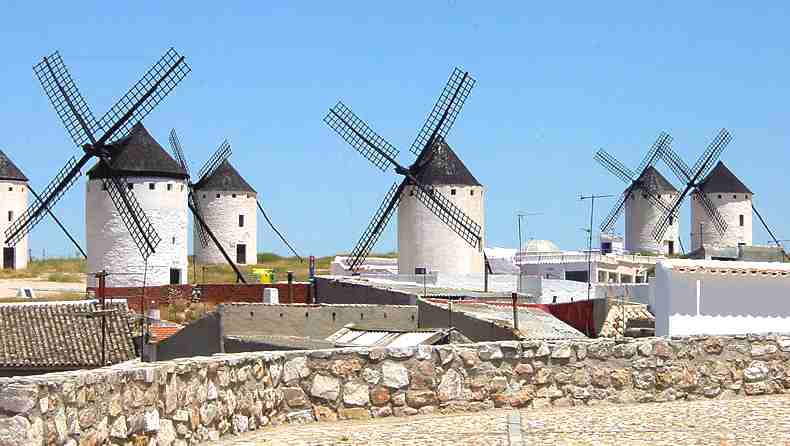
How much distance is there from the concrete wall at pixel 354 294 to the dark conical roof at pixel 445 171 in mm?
7498

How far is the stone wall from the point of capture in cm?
634

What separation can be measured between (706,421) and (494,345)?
1.38 metres

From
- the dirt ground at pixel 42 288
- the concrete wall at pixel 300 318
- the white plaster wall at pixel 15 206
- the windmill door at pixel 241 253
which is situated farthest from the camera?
the windmill door at pixel 241 253

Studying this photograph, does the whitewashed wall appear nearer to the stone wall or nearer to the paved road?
the stone wall

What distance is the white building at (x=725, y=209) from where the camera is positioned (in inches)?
2717

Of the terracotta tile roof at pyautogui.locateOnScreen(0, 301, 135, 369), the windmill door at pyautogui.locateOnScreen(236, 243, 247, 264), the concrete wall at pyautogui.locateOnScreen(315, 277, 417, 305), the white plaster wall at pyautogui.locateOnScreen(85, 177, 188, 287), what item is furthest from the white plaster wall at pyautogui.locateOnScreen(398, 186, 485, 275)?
the windmill door at pyautogui.locateOnScreen(236, 243, 247, 264)

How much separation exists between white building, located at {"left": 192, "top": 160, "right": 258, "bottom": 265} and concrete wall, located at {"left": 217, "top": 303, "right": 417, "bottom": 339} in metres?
36.2

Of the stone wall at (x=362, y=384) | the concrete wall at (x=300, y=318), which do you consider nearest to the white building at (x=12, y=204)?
the concrete wall at (x=300, y=318)

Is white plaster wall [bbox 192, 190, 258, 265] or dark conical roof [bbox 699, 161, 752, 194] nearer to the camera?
white plaster wall [bbox 192, 190, 258, 265]

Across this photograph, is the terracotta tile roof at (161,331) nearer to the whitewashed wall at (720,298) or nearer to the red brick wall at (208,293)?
the red brick wall at (208,293)

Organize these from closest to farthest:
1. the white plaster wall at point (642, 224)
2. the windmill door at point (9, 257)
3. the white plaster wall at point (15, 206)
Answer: the windmill door at point (9, 257), the white plaster wall at point (15, 206), the white plaster wall at point (642, 224)

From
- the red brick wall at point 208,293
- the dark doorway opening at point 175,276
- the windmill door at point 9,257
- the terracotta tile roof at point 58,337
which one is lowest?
the terracotta tile roof at point 58,337

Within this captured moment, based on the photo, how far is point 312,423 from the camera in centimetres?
838

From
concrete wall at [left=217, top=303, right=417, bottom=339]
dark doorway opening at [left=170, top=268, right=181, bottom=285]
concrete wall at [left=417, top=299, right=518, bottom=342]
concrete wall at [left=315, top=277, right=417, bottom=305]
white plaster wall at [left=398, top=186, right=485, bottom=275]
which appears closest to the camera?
concrete wall at [left=417, top=299, right=518, bottom=342]
